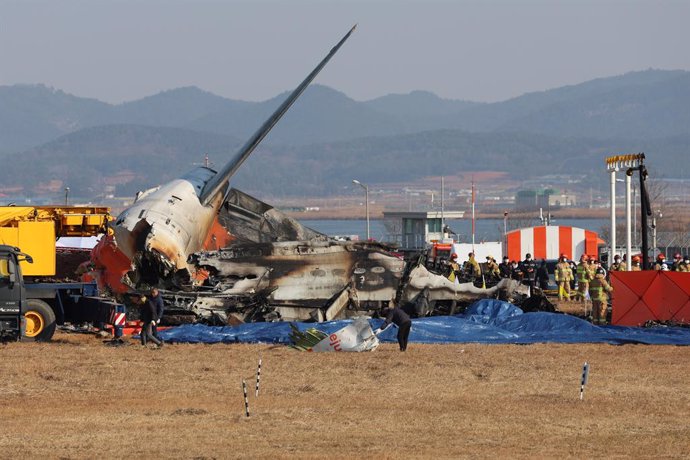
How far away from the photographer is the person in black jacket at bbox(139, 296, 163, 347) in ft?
98.9

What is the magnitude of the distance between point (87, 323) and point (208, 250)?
14.6 ft

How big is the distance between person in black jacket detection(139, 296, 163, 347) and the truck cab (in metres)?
2.79

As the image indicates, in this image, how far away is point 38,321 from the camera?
3192 centimetres

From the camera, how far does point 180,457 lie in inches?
665

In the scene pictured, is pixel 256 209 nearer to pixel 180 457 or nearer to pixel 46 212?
pixel 46 212

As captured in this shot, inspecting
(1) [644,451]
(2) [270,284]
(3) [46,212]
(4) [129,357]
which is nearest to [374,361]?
(4) [129,357]

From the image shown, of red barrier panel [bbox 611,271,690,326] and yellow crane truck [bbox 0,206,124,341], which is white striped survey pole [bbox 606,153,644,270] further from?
yellow crane truck [bbox 0,206,124,341]

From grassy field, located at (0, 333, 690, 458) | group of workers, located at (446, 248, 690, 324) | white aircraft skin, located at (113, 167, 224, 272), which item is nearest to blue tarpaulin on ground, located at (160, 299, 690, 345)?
grassy field, located at (0, 333, 690, 458)

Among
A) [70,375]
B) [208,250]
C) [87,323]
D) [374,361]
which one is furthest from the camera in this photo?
[208,250]

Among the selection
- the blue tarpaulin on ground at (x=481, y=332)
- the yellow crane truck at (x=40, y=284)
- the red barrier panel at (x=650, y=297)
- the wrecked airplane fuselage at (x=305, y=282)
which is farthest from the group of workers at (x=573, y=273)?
the yellow crane truck at (x=40, y=284)

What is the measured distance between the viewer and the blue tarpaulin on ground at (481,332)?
31672 millimetres

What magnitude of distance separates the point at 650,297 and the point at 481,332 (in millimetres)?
5176

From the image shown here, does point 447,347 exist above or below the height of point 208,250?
below

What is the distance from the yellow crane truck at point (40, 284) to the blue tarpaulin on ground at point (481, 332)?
2293 mm
